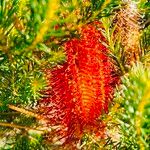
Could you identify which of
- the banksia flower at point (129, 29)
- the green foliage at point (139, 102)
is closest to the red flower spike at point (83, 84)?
the banksia flower at point (129, 29)

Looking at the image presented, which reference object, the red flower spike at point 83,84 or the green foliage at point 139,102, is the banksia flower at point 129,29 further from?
the green foliage at point 139,102

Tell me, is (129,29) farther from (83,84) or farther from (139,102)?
(139,102)

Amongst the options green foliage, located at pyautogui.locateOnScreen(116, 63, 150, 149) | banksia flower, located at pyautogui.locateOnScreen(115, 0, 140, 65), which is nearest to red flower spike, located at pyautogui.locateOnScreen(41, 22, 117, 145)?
banksia flower, located at pyautogui.locateOnScreen(115, 0, 140, 65)

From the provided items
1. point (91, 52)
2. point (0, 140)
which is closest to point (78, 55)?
point (91, 52)

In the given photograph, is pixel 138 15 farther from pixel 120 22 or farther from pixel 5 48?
pixel 5 48

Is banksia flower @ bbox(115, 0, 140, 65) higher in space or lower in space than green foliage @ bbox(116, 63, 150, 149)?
higher

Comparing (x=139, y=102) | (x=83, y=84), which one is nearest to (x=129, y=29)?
(x=83, y=84)

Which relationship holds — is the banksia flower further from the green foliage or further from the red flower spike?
the green foliage
